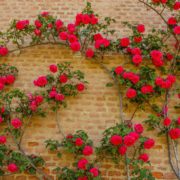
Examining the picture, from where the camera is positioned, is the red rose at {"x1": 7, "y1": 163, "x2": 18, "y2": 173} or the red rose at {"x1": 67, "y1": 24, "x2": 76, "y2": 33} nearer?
the red rose at {"x1": 7, "y1": 163, "x2": 18, "y2": 173}

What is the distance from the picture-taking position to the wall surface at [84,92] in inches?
182

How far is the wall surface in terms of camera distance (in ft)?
15.2

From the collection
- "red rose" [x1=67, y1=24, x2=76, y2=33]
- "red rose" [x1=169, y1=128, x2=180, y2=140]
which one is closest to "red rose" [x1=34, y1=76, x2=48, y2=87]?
"red rose" [x1=67, y1=24, x2=76, y2=33]

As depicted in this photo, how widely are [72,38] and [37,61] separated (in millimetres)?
570

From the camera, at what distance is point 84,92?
16.9 feet

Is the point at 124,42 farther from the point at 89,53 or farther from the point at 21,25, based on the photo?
the point at 21,25

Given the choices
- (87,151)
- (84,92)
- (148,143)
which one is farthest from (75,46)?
(148,143)

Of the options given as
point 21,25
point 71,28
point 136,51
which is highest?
point 21,25

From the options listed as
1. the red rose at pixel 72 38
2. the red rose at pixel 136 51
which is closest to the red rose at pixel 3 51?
the red rose at pixel 72 38

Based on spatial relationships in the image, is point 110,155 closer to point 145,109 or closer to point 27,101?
point 145,109

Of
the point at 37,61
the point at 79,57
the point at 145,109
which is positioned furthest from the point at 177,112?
the point at 37,61

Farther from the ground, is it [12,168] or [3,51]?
[3,51]

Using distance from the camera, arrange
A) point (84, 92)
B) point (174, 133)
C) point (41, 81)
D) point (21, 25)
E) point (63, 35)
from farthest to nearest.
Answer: point (21, 25)
point (63, 35)
point (84, 92)
point (41, 81)
point (174, 133)

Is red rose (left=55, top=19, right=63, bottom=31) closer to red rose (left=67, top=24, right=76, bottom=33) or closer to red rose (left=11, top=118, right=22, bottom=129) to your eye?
red rose (left=67, top=24, right=76, bottom=33)
